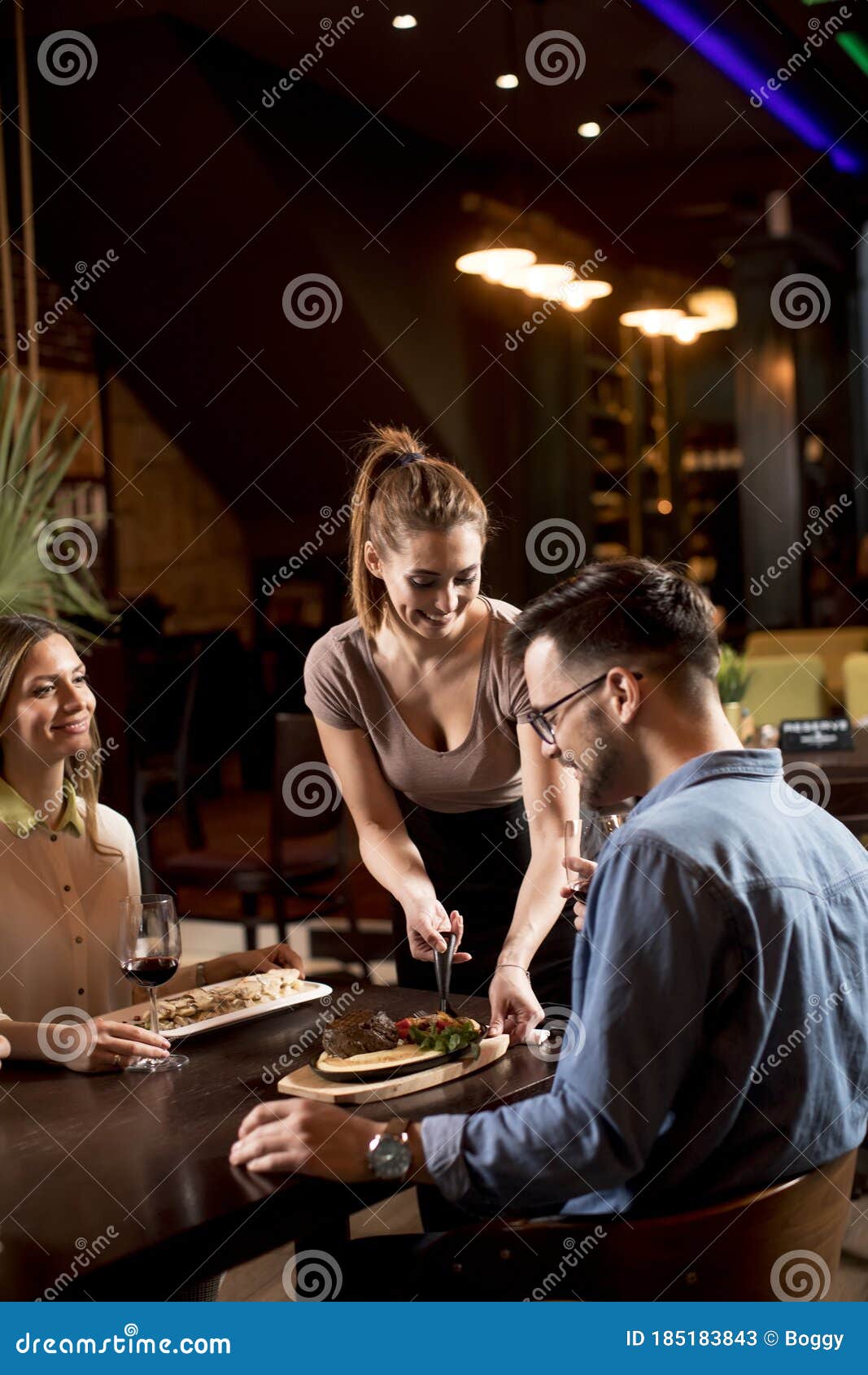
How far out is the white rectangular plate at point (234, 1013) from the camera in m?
2.02

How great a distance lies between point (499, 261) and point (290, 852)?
3.51 meters

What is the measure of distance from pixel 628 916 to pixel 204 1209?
0.54 metres

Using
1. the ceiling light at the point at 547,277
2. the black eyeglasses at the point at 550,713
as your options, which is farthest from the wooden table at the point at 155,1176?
the ceiling light at the point at 547,277

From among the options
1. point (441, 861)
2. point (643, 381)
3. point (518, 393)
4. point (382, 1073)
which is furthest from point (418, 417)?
point (382, 1073)

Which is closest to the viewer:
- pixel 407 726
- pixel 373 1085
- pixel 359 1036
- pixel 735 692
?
pixel 373 1085

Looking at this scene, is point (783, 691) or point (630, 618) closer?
point (630, 618)

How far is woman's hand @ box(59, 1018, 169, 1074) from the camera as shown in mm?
1876

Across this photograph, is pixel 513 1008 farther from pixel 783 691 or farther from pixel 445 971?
pixel 783 691

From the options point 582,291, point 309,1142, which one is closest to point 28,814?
point 309,1142

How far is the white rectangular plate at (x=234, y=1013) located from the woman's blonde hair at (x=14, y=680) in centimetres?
34

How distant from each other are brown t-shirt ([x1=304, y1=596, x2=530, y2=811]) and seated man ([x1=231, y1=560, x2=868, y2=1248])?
888 mm

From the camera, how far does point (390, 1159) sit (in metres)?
1.45

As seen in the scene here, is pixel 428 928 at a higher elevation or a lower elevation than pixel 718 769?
lower
